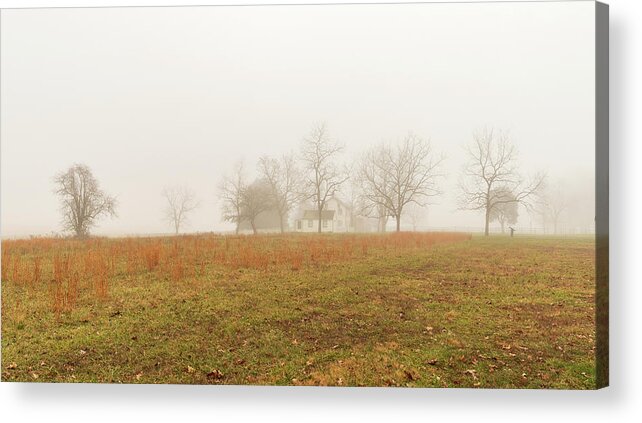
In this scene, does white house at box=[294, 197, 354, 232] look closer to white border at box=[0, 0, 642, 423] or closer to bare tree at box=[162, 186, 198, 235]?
bare tree at box=[162, 186, 198, 235]

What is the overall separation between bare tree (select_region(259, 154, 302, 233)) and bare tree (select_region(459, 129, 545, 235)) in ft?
6.54

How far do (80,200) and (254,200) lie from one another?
205cm

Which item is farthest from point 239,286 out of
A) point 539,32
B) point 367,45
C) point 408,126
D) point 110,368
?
point 539,32

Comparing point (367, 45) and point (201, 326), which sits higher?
point (367, 45)

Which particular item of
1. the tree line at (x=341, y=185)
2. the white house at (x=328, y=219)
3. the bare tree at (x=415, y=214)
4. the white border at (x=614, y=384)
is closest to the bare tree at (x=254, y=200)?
the tree line at (x=341, y=185)

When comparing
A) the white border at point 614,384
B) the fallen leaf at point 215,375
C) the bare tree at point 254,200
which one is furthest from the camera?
the bare tree at point 254,200

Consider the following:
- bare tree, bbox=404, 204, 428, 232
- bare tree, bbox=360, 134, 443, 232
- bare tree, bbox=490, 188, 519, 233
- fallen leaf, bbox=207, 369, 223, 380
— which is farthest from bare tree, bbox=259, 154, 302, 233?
bare tree, bbox=490, 188, 519, 233

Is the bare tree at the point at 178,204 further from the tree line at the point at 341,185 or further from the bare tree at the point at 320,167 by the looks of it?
the bare tree at the point at 320,167

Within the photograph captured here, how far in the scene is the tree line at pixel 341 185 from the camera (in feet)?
22.5

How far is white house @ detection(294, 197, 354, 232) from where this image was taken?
718cm

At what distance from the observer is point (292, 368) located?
6.69m

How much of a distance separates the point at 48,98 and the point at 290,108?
289cm

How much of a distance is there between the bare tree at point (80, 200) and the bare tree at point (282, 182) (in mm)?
1855

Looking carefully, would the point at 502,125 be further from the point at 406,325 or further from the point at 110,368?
the point at 110,368
